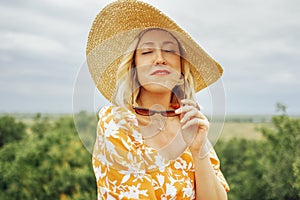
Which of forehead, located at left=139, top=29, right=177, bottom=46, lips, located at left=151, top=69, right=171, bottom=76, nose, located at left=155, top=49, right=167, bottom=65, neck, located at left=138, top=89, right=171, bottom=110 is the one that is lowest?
neck, located at left=138, top=89, right=171, bottom=110

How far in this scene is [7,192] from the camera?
42.6 ft

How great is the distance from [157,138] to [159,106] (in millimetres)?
128

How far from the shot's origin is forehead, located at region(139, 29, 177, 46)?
143 cm

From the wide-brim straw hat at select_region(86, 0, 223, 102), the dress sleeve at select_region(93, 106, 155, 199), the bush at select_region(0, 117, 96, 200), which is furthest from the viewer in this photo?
the bush at select_region(0, 117, 96, 200)

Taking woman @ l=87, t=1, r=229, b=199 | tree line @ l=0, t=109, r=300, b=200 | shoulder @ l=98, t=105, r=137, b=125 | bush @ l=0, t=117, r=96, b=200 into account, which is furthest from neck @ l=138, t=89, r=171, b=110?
bush @ l=0, t=117, r=96, b=200

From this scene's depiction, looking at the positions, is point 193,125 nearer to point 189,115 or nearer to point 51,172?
point 189,115

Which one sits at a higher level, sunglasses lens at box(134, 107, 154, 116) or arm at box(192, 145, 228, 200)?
sunglasses lens at box(134, 107, 154, 116)

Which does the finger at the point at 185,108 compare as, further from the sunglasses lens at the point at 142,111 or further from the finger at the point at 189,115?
the sunglasses lens at the point at 142,111

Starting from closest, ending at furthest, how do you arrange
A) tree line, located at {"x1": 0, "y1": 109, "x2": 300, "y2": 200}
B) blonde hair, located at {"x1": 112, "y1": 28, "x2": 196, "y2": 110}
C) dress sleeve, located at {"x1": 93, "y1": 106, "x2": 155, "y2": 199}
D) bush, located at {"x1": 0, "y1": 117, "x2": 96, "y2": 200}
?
dress sleeve, located at {"x1": 93, "y1": 106, "x2": 155, "y2": 199}
blonde hair, located at {"x1": 112, "y1": 28, "x2": 196, "y2": 110}
tree line, located at {"x1": 0, "y1": 109, "x2": 300, "y2": 200}
bush, located at {"x1": 0, "y1": 117, "x2": 96, "y2": 200}

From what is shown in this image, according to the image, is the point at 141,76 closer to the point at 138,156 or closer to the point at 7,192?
the point at 138,156

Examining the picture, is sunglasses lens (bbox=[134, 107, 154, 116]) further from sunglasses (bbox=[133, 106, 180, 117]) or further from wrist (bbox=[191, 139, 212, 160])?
wrist (bbox=[191, 139, 212, 160])

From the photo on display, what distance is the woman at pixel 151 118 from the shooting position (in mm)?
1298

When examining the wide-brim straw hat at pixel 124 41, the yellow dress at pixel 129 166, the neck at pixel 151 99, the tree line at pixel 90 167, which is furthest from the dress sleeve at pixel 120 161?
the tree line at pixel 90 167

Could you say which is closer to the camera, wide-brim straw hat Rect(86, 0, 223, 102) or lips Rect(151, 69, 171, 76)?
lips Rect(151, 69, 171, 76)
